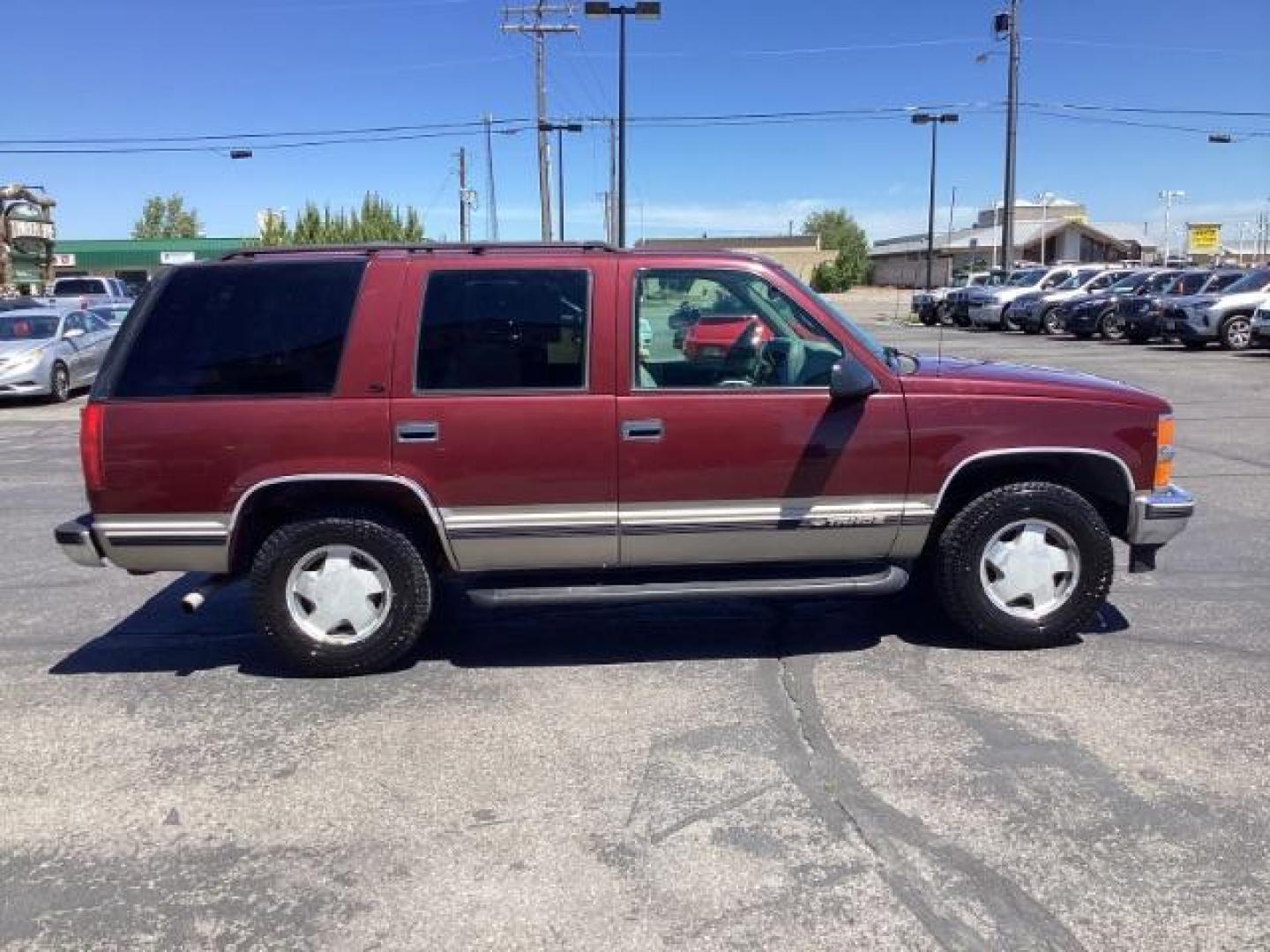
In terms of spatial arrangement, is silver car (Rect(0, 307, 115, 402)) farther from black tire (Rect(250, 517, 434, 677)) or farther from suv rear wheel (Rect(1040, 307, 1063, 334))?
suv rear wheel (Rect(1040, 307, 1063, 334))

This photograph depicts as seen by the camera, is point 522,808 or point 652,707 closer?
point 522,808

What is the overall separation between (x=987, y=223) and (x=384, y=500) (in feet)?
400

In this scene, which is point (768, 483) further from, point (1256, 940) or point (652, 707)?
point (1256, 940)

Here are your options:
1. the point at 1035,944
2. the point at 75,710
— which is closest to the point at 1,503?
the point at 75,710

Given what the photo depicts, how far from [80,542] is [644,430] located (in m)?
2.50

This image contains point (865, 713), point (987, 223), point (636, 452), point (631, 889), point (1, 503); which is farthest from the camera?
point (987, 223)

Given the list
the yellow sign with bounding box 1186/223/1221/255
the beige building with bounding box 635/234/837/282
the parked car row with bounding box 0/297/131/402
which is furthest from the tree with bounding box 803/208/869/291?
the parked car row with bounding box 0/297/131/402

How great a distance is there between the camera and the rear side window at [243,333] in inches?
188

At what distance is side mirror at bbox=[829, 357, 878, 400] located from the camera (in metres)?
4.75

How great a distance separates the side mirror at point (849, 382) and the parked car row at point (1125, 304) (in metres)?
20.0

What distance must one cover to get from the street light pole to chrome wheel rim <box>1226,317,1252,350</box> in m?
16.1

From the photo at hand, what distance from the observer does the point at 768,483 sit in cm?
488

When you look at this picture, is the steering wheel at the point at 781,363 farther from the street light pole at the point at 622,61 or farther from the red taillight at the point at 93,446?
the street light pole at the point at 622,61

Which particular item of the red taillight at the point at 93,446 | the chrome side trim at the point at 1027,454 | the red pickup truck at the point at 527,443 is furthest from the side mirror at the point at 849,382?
the red taillight at the point at 93,446
